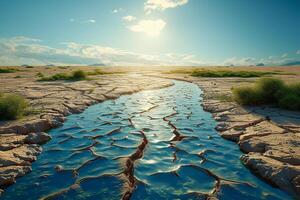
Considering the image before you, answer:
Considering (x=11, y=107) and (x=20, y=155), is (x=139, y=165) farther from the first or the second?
(x=11, y=107)

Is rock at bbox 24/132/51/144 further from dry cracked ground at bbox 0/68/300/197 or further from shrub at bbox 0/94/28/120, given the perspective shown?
shrub at bbox 0/94/28/120

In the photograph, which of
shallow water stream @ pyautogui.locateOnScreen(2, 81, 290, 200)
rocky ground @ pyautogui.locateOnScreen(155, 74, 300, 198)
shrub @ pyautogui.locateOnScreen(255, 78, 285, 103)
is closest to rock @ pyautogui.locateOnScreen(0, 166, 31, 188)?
shallow water stream @ pyautogui.locateOnScreen(2, 81, 290, 200)

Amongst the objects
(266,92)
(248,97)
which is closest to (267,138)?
(248,97)

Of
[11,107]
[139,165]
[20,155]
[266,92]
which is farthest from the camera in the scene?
[266,92]

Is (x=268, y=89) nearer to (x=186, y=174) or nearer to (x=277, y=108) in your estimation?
(x=277, y=108)

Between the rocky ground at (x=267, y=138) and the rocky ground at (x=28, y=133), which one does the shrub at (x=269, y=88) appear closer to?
the rocky ground at (x=267, y=138)

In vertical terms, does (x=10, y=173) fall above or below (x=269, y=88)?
below
